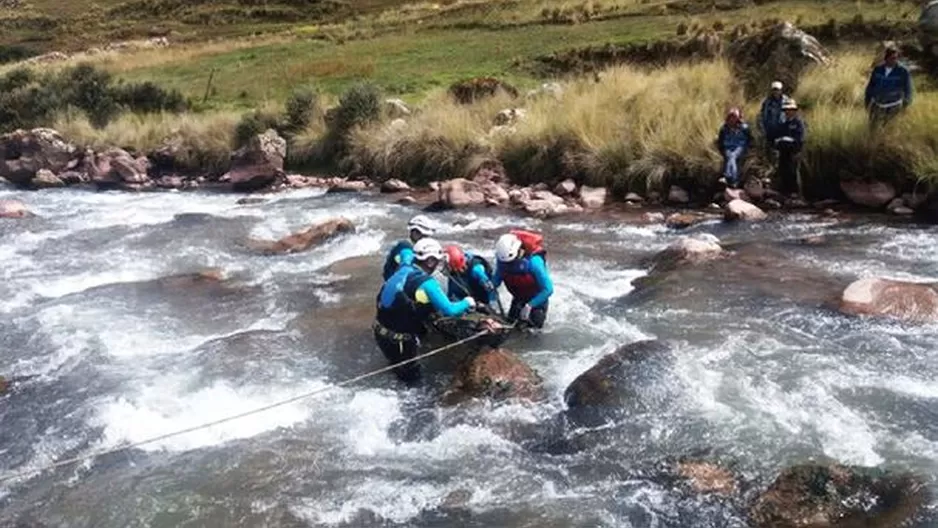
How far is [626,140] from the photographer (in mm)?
16172

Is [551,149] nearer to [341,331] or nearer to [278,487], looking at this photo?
[341,331]

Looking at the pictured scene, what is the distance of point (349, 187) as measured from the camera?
18578 millimetres

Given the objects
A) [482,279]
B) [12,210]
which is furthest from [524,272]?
[12,210]

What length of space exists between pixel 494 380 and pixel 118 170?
16.0m

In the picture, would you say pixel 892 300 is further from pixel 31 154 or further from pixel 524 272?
pixel 31 154

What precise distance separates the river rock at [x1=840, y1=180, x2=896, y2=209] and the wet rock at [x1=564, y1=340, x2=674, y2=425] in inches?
259

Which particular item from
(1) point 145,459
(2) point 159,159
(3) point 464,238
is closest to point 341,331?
(1) point 145,459

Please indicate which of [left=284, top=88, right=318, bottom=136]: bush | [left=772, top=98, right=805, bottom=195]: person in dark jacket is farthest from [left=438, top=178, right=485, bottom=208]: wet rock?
[left=284, top=88, right=318, bottom=136]: bush

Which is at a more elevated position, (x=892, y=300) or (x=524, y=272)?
(x=524, y=272)

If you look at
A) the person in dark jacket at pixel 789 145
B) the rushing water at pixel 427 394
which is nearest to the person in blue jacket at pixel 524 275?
the rushing water at pixel 427 394

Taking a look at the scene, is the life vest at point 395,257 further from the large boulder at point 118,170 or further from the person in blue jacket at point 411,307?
the large boulder at point 118,170

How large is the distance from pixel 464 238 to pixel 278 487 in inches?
293

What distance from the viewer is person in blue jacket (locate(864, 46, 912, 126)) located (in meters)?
14.0

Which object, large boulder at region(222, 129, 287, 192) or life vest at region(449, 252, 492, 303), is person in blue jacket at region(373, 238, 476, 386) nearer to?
life vest at region(449, 252, 492, 303)
